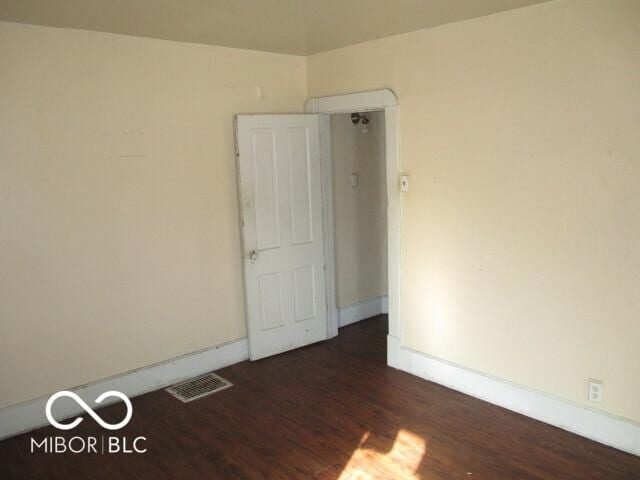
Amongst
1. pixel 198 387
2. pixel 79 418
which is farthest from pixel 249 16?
pixel 79 418

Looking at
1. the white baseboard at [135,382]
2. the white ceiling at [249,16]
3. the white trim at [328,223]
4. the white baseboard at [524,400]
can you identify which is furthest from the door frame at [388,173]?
the white baseboard at [135,382]

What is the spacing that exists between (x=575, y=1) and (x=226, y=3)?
1.89 metres

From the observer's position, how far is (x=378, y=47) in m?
3.87

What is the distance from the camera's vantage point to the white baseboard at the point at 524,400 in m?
2.95

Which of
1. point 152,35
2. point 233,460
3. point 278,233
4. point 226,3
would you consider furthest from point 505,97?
point 233,460

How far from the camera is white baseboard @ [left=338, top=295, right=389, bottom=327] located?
5066mm

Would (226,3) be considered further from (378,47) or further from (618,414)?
(618,414)

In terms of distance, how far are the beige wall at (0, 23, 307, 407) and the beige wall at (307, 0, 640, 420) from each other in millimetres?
1292

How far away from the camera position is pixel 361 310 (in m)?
5.22

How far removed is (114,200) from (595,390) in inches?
124

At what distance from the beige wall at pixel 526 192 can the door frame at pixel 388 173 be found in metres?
0.08

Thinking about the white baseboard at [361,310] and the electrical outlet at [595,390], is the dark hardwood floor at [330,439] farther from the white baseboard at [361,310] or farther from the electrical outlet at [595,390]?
the white baseboard at [361,310]

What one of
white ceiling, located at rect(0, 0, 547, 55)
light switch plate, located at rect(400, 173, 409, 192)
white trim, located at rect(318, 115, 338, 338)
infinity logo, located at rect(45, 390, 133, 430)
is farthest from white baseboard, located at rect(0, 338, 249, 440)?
white ceiling, located at rect(0, 0, 547, 55)

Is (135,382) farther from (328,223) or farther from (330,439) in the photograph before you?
(328,223)
